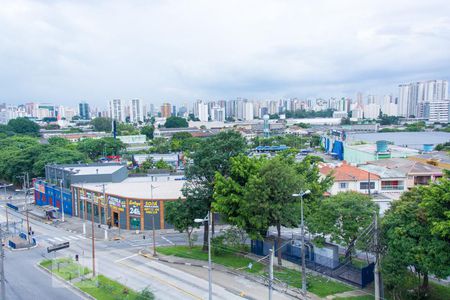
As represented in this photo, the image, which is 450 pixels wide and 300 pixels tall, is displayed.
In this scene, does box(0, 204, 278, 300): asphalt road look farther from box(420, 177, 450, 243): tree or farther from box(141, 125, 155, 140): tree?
box(141, 125, 155, 140): tree

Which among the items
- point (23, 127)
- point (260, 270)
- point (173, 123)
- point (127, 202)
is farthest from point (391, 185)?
point (173, 123)

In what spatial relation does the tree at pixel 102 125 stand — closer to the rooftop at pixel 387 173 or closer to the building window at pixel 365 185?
the rooftop at pixel 387 173

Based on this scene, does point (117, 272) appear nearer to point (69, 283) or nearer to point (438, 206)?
point (69, 283)

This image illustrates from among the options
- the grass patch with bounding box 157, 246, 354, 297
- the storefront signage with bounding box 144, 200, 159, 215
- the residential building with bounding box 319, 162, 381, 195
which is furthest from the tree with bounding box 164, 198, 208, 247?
the residential building with bounding box 319, 162, 381, 195

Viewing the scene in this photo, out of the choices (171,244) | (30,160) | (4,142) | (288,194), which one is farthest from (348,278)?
(4,142)

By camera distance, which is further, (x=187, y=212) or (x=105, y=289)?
(x=187, y=212)

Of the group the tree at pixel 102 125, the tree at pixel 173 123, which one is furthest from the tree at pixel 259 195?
the tree at pixel 102 125

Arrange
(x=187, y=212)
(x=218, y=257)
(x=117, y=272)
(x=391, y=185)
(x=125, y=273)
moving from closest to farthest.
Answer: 1. (x=125, y=273)
2. (x=117, y=272)
3. (x=218, y=257)
4. (x=187, y=212)
5. (x=391, y=185)

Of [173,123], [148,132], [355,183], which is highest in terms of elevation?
[173,123]
